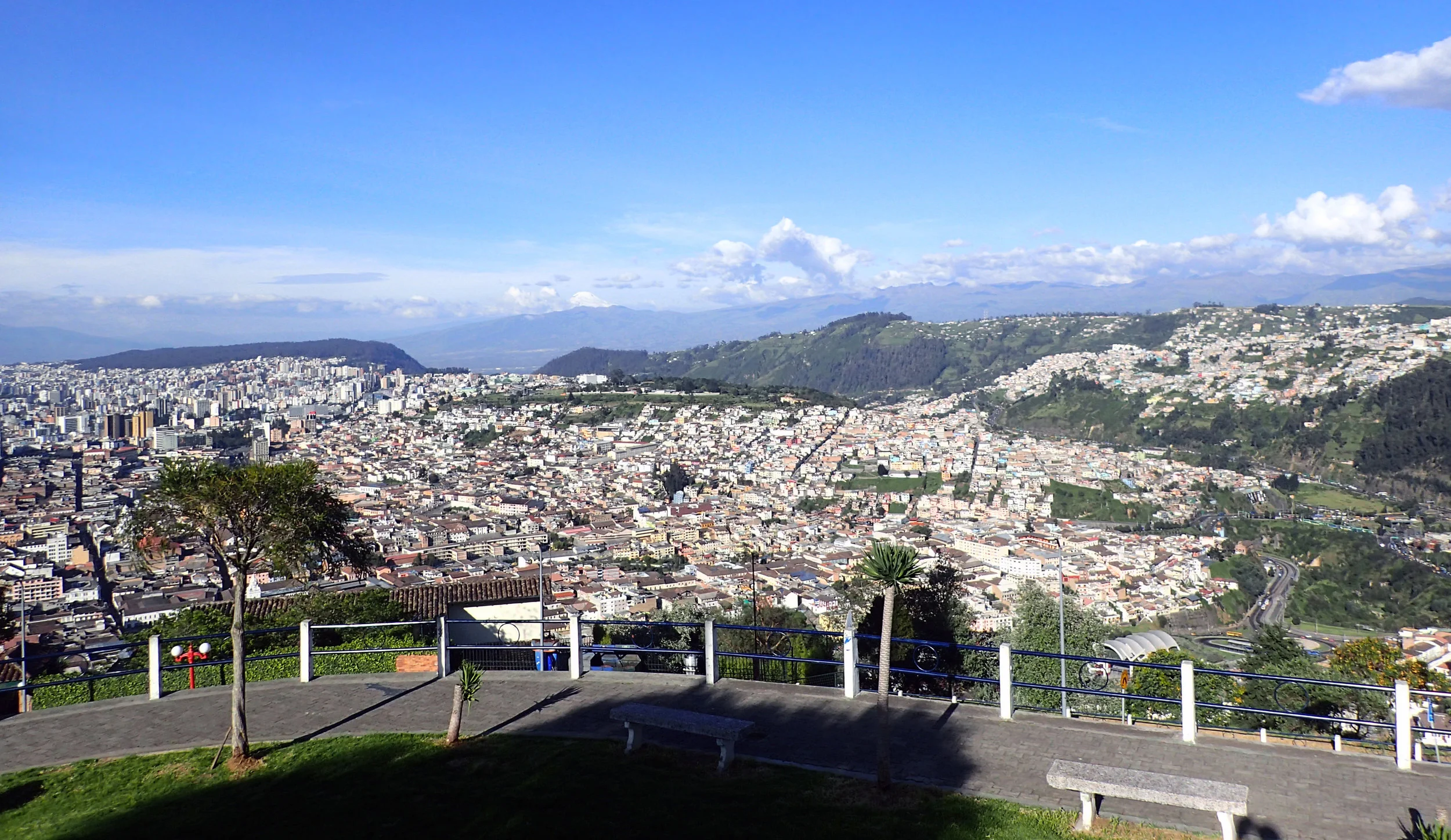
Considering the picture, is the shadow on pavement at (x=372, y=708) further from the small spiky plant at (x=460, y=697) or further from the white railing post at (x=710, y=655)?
the white railing post at (x=710, y=655)

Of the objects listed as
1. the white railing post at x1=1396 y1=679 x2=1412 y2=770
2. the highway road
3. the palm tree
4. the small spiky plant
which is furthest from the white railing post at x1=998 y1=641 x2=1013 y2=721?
the highway road

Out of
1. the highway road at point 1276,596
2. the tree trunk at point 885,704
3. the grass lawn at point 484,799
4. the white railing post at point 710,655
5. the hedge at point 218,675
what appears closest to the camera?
the grass lawn at point 484,799

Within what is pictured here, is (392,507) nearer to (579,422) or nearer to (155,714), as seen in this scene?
(579,422)

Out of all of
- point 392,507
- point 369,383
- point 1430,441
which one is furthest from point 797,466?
point 369,383

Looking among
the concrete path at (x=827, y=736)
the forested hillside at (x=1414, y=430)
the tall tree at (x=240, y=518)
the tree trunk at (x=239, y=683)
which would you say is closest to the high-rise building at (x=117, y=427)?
the concrete path at (x=827, y=736)

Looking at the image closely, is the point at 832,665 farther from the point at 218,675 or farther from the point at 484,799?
the point at 218,675

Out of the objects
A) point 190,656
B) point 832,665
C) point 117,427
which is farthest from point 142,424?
point 832,665

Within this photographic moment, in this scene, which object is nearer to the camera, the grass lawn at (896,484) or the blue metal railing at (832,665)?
the blue metal railing at (832,665)

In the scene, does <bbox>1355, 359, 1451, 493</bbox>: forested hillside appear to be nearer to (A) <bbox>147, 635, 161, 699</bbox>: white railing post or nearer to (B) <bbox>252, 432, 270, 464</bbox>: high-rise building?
(A) <bbox>147, 635, 161, 699</bbox>: white railing post
